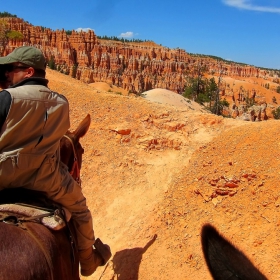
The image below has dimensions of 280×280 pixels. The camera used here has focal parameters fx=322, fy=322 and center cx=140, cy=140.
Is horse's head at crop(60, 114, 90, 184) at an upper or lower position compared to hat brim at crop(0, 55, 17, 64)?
lower

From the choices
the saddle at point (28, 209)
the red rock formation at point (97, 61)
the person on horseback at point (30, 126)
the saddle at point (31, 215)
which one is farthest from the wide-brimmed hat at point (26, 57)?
the red rock formation at point (97, 61)

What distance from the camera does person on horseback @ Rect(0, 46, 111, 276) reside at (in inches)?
103

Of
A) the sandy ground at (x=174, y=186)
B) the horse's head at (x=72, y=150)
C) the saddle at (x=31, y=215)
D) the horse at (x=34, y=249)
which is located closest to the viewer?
the horse at (x=34, y=249)

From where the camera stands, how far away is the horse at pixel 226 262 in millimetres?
2902

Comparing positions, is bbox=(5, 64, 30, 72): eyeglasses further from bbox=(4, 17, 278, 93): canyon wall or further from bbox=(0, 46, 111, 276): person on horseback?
bbox=(4, 17, 278, 93): canyon wall

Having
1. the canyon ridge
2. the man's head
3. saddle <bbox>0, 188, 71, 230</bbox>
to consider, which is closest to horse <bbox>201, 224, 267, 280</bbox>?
the canyon ridge

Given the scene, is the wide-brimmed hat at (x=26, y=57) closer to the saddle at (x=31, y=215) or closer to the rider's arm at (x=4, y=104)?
the rider's arm at (x=4, y=104)

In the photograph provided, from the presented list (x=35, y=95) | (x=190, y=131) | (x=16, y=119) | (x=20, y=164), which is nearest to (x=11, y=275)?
(x=20, y=164)

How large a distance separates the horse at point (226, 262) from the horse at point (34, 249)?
140 cm

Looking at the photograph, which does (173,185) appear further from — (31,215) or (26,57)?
(26,57)

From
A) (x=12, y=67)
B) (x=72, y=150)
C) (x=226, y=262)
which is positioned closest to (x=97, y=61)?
(x=72, y=150)

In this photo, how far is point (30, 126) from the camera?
2727mm

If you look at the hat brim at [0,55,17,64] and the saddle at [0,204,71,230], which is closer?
the saddle at [0,204,71,230]

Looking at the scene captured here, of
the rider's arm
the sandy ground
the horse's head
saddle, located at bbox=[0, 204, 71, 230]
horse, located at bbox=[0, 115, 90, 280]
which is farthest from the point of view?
the sandy ground
